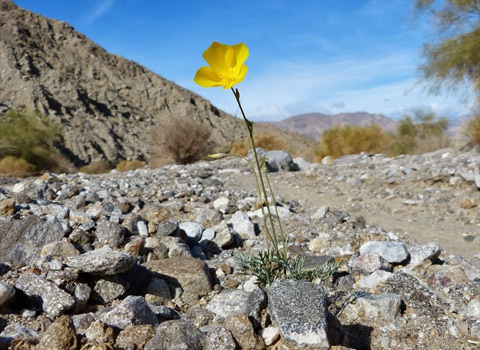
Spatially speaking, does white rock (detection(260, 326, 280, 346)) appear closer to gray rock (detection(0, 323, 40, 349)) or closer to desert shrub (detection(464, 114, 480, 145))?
gray rock (detection(0, 323, 40, 349))

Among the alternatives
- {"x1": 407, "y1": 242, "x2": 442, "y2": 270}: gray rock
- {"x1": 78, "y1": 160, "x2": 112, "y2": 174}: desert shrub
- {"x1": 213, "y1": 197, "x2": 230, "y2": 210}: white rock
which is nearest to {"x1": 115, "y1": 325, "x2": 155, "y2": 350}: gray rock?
{"x1": 407, "y1": 242, "x2": 442, "y2": 270}: gray rock

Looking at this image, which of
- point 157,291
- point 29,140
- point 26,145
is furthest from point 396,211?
point 29,140

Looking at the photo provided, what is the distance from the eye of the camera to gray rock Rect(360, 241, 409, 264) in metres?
3.04

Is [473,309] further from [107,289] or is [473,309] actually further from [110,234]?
[110,234]

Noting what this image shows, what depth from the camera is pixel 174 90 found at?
106 ft

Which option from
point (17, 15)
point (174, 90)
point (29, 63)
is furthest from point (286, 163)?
point (17, 15)

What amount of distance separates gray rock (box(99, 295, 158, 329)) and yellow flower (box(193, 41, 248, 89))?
3.25ft

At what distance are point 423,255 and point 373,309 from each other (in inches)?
41.5

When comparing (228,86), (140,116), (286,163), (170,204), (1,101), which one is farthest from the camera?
(140,116)

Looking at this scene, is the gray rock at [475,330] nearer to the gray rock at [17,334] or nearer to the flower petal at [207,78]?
the flower petal at [207,78]

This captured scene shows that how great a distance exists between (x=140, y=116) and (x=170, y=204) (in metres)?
24.2

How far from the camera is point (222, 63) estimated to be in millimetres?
1718

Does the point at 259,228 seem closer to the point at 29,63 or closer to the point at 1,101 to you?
the point at 1,101

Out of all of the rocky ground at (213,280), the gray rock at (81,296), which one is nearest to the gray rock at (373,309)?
the rocky ground at (213,280)
